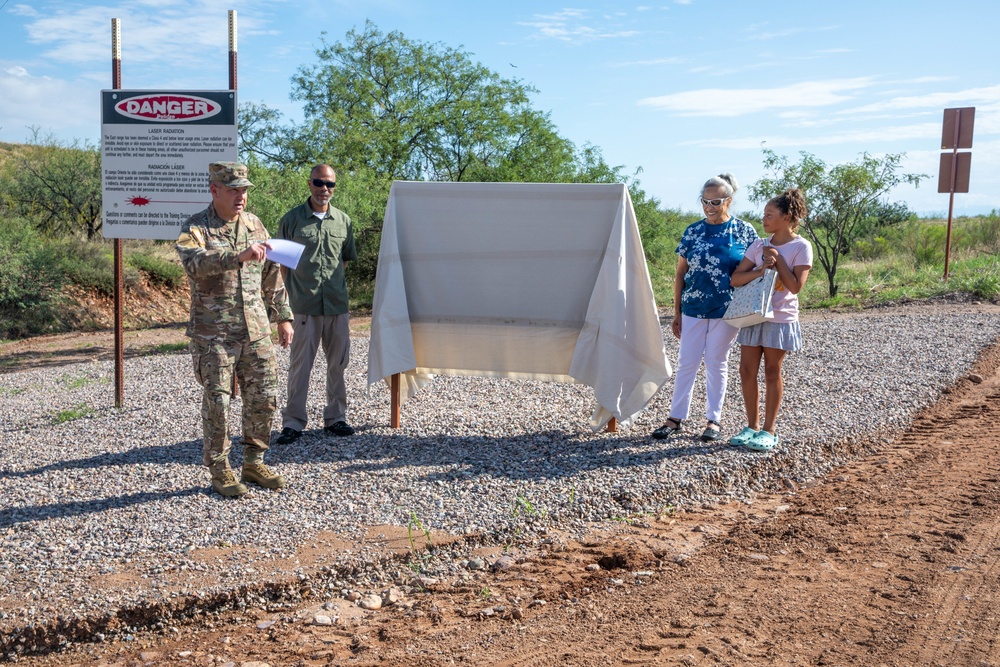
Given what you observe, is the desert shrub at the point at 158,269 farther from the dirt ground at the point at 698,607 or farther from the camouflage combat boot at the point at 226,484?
the dirt ground at the point at 698,607

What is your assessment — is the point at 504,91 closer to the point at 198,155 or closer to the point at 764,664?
the point at 198,155

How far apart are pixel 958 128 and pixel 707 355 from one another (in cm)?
1325

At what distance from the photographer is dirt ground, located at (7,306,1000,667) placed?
3.32 metres

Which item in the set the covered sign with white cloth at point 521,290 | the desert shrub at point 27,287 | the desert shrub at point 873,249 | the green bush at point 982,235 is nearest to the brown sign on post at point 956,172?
the green bush at point 982,235

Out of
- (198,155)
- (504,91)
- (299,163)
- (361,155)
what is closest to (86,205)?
(299,163)

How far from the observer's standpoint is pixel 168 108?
7.32m

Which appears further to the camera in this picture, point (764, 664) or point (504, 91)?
point (504, 91)

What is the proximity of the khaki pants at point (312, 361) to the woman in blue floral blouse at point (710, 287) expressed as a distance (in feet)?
7.79

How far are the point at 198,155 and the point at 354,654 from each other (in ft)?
17.3

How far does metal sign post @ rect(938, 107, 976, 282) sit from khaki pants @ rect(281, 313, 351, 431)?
45.6 ft

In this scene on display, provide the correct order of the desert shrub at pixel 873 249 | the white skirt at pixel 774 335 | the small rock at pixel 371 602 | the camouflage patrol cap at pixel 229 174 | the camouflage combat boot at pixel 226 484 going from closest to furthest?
the small rock at pixel 371 602 → the camouflage patrol cap at pixel 229 174 → the camouflage combat boot at pixel 226 484 → the white skirt at pixel 774 335 → the desert shrub at pixel 873 249

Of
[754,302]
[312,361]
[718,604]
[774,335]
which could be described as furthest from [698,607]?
[312,361]

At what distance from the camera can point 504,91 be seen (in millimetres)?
21047

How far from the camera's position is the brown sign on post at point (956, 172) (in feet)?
53.8
